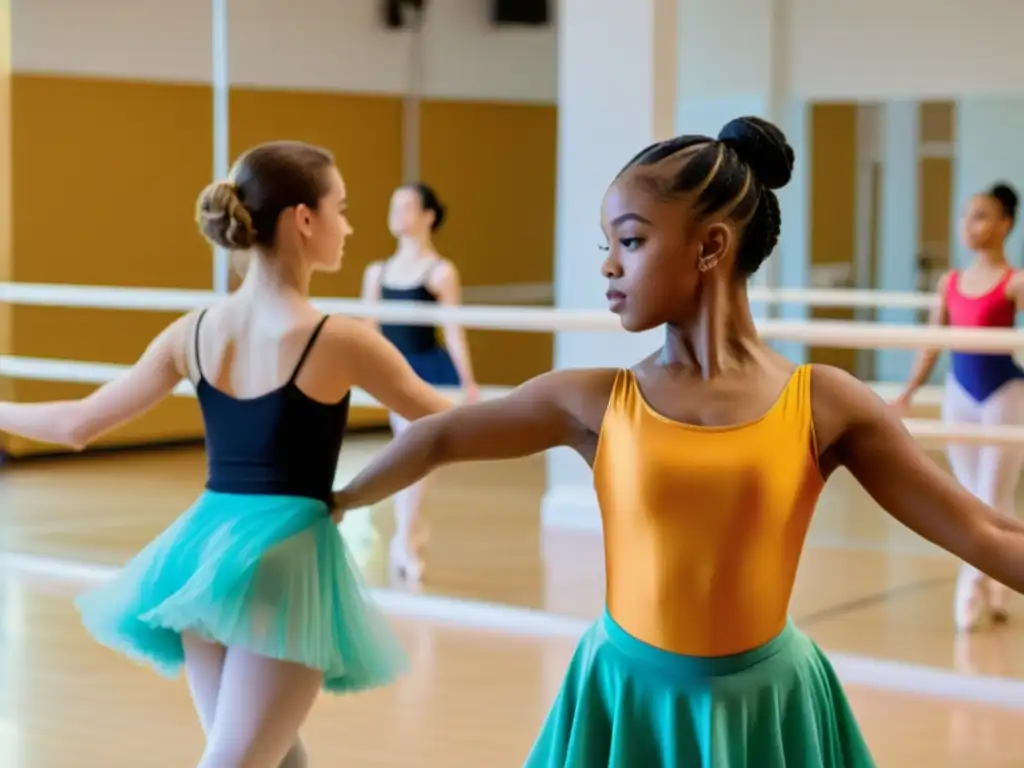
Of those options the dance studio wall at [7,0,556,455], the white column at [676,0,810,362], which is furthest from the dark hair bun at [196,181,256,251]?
the dance studio wall at [7,0,556,455]

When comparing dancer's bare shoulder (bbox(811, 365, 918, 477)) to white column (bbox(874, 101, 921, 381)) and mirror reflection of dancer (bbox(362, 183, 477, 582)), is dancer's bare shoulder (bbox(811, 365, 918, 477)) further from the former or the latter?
white column (bbox(874, 101, 921, 381))

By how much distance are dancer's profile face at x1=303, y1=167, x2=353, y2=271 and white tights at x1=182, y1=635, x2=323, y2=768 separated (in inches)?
24.1

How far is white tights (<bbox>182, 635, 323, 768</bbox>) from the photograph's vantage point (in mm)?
2307

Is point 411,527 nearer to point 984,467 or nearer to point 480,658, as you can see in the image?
point 480,658

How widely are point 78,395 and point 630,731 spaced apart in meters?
7.73

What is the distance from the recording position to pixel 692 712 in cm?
179

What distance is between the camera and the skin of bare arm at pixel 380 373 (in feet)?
8.30

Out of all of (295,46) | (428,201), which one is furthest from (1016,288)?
(295,46)

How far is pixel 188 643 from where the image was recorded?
2.45 metres

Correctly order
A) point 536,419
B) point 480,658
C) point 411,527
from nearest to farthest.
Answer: point 536,419, point 480,658, point 411,527

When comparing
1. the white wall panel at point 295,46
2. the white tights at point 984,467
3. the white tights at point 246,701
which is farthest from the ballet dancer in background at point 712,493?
the white wall panel at point 295,46

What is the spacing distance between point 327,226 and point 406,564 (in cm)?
325

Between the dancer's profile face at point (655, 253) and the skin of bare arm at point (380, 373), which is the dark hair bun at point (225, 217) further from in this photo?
the dancer's profile face at point (655, 253)

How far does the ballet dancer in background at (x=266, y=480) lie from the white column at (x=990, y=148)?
6.62m
